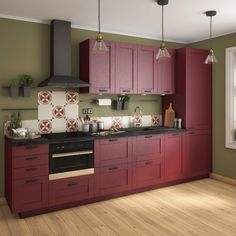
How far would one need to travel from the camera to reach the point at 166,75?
14.9ft

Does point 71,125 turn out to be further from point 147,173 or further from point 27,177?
point 147,173

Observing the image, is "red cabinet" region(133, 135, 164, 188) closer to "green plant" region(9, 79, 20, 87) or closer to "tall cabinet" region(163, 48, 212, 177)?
"tall cabinet" region(163, 48, 212, 177)

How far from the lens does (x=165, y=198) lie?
3.85 m

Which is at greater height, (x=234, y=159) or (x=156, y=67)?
(x=156, y=67)

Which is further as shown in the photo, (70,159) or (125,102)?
(125,102)

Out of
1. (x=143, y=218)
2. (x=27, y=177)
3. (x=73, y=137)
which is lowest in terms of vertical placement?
(x=143, y=218)

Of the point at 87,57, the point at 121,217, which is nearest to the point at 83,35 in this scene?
the point at 87,57

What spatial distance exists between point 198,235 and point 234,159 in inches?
80.2

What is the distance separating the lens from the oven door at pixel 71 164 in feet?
11.0

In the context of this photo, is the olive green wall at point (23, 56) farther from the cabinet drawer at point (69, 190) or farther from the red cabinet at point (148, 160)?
the red cabinet at point (148, 160)

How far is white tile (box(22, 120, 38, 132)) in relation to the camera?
3.70 meters

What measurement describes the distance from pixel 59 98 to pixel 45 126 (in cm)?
44

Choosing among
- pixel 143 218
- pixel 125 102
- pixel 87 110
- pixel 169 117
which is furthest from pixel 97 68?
pixel 143 218

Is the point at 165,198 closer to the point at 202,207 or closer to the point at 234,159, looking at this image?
the point at 202,207
